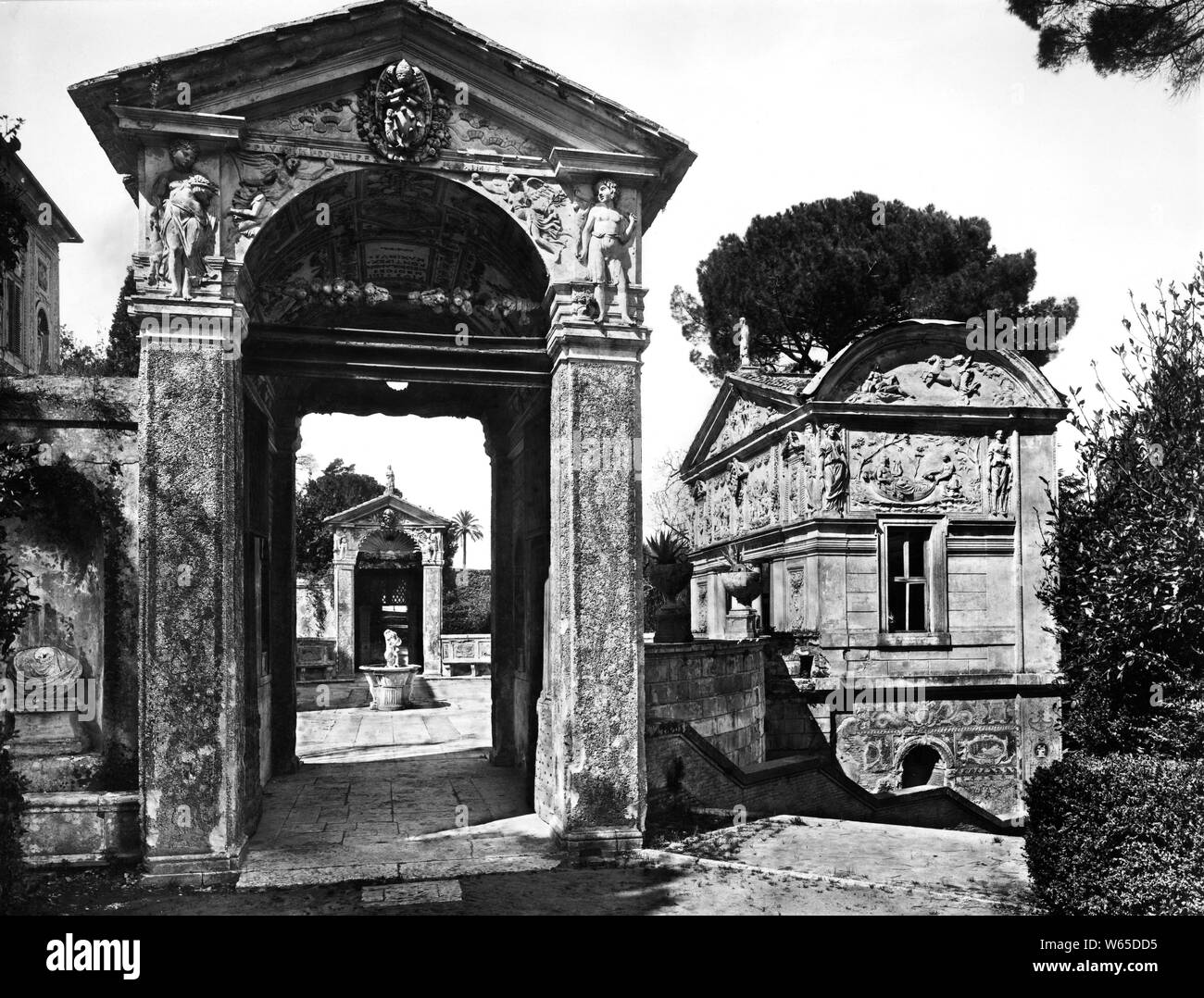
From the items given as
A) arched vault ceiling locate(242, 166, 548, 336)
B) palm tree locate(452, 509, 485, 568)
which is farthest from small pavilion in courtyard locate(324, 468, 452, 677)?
palm tree locate(452, 509, 485, 568)

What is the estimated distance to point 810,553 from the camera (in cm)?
1828

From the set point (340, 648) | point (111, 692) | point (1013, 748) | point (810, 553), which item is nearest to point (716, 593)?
point (810, 553)

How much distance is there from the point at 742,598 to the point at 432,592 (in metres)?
11.9

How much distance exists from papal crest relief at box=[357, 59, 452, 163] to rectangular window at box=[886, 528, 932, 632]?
12.6 meters

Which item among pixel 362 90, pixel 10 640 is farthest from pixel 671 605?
pixel 10 640

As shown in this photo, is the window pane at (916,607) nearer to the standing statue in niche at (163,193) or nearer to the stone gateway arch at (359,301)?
the stone gateway arch at (359,301)

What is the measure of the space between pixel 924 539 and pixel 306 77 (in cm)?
1410

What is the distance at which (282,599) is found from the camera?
1173 centimetres

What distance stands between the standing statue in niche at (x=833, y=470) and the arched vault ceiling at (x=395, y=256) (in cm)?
915

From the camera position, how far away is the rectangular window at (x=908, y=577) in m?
18.4

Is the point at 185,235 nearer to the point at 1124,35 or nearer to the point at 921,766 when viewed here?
the point at 1124,35

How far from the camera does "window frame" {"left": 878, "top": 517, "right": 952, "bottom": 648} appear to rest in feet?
59.6

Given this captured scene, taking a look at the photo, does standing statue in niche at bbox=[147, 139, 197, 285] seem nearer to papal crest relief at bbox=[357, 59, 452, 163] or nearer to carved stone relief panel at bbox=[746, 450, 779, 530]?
papal crest relief at bbox=[357, 59, 452, 163]

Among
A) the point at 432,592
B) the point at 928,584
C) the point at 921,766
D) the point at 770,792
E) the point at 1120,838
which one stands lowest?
the point at 921,766
